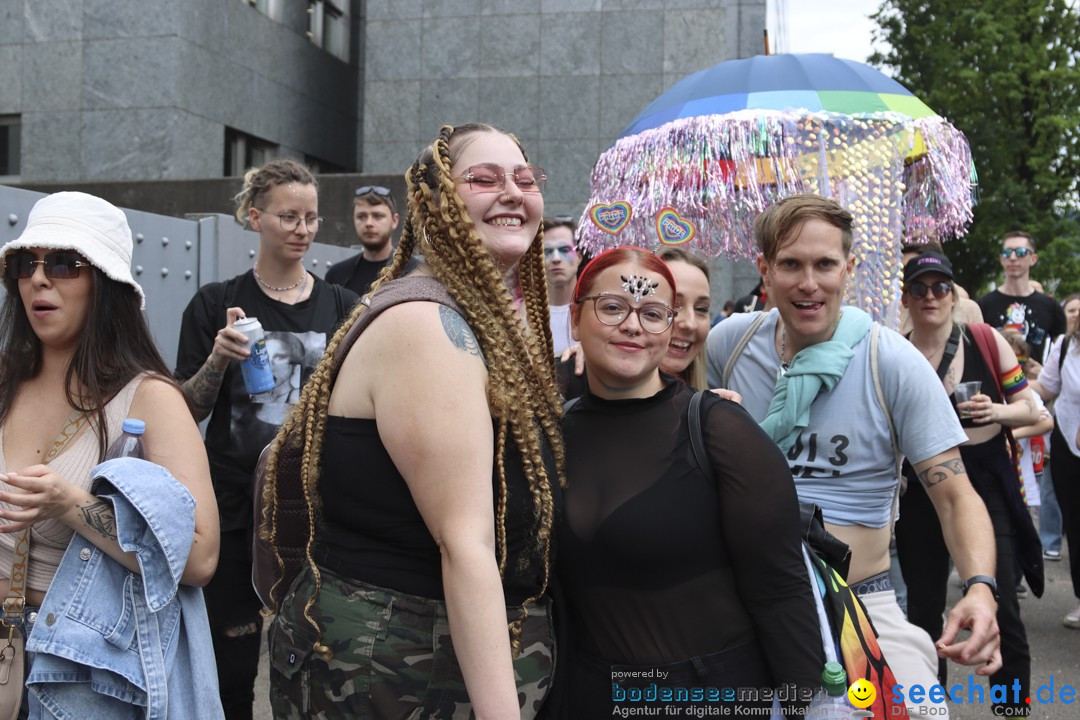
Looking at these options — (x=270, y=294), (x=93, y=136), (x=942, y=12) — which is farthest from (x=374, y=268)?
(x=942, y=12)

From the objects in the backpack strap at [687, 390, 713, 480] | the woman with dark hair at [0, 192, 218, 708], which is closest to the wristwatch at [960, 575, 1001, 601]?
the backpack strap at [687, 390, 713, 480]

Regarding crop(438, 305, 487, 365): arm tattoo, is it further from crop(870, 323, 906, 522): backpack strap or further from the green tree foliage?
the green tree foliage

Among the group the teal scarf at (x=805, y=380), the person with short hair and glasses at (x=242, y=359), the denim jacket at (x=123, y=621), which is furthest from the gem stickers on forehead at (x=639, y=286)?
the person with short hair and glasses at (x=242, y=359)

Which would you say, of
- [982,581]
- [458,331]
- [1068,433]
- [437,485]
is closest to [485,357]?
[458,331]

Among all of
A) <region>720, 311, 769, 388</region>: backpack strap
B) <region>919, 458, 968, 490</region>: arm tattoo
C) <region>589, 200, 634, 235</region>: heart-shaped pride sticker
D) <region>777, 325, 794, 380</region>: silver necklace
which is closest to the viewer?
<region>919, 458, 968, 490</region>: arm tattoo

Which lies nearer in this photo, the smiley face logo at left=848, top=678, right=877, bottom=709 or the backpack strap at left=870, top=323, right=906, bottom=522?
the smiley face logo at left=848, top=678, right=877, bottom=709

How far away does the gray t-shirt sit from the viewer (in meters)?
2.99

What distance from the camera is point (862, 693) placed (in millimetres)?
2451

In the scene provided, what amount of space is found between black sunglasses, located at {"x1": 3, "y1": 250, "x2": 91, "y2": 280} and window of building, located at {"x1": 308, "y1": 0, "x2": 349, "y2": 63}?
50.6 feet

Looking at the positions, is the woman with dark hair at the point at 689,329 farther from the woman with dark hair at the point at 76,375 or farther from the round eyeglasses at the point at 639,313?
the woman with dark hair at the point at 76,375

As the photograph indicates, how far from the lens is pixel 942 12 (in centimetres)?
2562

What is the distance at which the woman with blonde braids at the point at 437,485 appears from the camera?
203 cm

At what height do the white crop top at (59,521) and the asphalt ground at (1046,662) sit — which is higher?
the white crop top at (59,521)

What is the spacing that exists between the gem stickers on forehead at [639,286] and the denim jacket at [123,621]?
118cm
